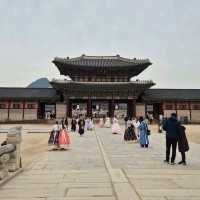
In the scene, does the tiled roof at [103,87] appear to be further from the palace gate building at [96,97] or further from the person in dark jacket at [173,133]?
the person in dark jacket at [173,133]

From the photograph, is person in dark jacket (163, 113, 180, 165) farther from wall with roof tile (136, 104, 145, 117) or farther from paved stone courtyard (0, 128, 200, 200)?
wall with roof tile (136, 104, 145, 117)

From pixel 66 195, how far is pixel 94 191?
2.00ft

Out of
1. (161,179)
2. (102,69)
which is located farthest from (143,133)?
(102,69)

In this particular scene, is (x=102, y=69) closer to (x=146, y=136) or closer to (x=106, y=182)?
(x=146, y=136)

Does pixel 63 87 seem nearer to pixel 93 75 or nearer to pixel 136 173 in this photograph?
pixel 93 75

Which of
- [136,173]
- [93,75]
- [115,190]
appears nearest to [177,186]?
[115,190]

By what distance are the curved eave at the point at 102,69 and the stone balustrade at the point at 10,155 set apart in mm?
40937

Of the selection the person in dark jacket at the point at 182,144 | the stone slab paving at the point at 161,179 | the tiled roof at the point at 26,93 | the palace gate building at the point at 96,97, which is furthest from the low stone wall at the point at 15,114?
the person in dark jacket at the point at 182,144

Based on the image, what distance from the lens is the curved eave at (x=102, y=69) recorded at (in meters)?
50.7

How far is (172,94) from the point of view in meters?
50.8

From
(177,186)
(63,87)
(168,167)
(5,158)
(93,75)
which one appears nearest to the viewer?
(177,186)

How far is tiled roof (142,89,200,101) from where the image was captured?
48.7 m

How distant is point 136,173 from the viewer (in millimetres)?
8805

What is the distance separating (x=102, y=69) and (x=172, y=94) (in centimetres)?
1139
